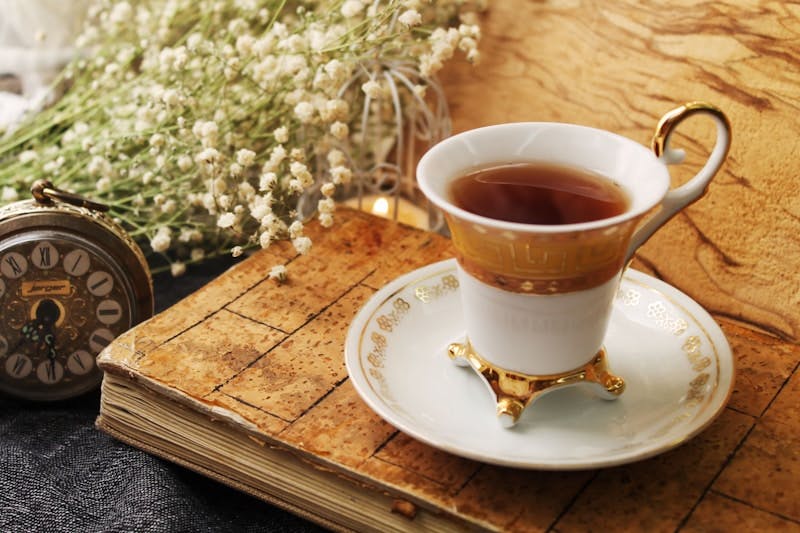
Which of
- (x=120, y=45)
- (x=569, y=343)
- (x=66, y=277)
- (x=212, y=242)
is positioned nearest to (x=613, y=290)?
(x=569, y=343)

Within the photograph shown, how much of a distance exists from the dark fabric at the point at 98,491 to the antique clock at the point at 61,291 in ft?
0.25

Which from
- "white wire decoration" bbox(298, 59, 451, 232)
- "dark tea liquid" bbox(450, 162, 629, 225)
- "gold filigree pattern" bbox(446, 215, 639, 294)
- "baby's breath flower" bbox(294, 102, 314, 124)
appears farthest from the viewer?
"white wire decoration" bbox(298, 59, 451, 232)

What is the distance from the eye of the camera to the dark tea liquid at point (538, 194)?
1.01m

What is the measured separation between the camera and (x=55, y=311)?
4.31 ft

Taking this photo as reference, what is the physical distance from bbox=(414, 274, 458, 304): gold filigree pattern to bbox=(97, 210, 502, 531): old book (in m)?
0.12

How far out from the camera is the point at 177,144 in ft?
4.80

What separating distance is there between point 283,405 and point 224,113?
65 centimetres

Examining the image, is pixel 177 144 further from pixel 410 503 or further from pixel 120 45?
pixel 410 503

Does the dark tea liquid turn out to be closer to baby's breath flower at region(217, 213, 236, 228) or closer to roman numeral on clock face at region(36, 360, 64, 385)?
baby's breath flower at region(217, 213, 236, 228)

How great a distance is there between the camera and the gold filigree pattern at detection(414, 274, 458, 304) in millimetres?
1251

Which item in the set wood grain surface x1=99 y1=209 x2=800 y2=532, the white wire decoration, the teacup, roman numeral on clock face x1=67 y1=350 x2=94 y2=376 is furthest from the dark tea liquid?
roman numeral on clock face x1=67 y1=350 x2=94 y2=376

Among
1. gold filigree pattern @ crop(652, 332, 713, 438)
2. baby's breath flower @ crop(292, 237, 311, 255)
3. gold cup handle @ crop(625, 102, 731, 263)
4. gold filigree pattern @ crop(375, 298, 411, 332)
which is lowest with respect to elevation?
gold filigree pattern @ crop(652, 332, 713, 438)

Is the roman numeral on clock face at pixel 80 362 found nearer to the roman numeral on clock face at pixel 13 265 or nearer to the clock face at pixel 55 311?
the clock face at pixel 55 311

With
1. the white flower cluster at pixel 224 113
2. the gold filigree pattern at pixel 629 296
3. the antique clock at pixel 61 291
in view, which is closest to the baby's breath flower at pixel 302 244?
the white flower cluster at pixel 224 113
